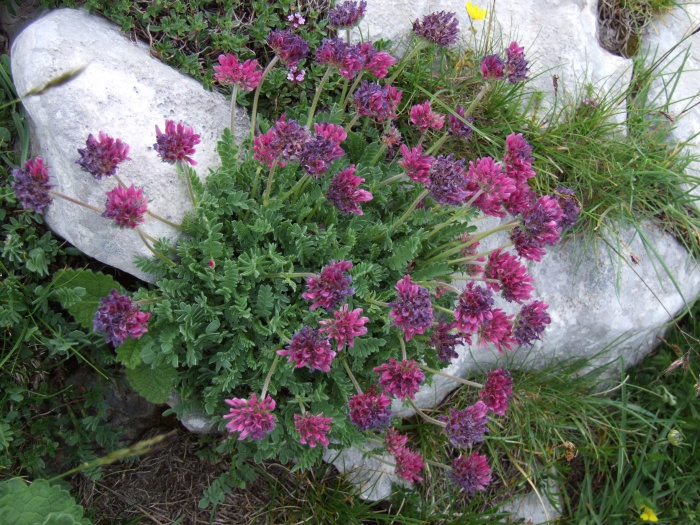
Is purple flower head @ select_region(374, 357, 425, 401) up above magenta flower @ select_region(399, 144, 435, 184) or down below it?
below

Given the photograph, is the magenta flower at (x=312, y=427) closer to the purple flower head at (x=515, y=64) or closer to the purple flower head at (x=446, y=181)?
the purple flower head at (x=446, y=181)

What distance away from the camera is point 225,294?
2852 mm

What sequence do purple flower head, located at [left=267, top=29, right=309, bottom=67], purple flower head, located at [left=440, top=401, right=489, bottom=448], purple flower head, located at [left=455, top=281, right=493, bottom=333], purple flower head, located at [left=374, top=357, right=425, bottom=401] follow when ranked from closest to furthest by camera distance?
purple flower head, located at [left=455, top=281, right=493, bottom=333] → purple flower head, located at [left=374, top=357, right=425, bottom=401] → purple flower head, located at [left=440, top=401, right=489, bottom=448] → purple flower head, located at [left=267, top=29, right=309, bottom=67]

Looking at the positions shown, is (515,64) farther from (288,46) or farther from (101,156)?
(101,156)

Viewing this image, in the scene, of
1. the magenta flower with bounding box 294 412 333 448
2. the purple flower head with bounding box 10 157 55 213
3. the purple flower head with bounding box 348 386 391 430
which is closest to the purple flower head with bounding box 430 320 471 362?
the purple flower head with bounding box 348 386 391 430

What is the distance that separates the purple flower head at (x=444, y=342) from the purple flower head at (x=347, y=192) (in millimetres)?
719

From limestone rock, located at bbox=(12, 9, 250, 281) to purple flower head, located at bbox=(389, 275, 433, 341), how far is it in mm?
1266

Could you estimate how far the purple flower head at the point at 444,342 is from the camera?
302cm

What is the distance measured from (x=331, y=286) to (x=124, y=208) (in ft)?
2.96

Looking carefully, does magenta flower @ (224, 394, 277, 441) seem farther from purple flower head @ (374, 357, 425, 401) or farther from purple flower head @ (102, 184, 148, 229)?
purple flower head @ (102, 184, 148, 229)

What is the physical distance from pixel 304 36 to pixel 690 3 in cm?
289

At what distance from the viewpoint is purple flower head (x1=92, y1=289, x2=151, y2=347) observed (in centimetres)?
252

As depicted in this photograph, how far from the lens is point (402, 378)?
2750 mm

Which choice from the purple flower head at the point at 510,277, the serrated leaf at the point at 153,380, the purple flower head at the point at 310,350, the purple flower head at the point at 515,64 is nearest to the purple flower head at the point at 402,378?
the purple flower head at the point at 310,350
